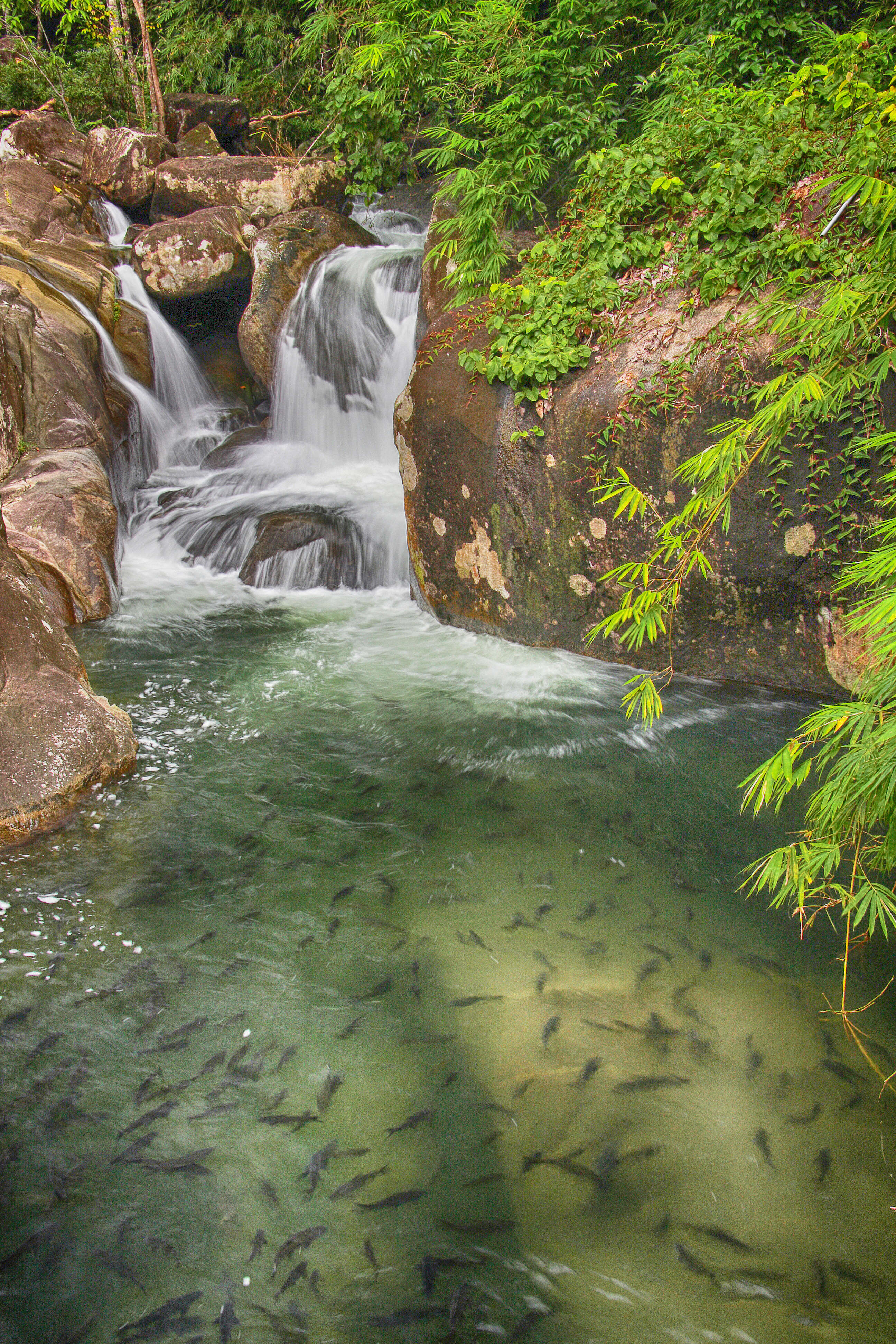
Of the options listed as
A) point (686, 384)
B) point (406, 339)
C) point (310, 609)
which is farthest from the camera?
point (406, 339)

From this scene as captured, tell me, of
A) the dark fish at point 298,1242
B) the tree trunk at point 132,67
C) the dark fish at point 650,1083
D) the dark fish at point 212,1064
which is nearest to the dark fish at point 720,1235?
the dark fish at point 650,1083

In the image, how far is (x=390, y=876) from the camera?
4219 mm

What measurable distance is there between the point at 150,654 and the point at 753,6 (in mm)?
8128

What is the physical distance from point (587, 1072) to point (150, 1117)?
5.54 feet

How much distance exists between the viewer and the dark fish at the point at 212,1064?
3.11 metres

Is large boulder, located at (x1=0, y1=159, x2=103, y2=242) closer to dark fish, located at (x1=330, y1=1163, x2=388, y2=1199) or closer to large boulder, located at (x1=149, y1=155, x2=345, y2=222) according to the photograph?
large boulder, located at (x1=149, y1=155, x2=345, y2=222)

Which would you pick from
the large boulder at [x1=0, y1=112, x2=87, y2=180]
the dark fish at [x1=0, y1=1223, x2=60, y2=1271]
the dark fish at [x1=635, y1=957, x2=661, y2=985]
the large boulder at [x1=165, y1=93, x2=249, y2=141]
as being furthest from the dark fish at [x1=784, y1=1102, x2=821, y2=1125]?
the large boulder at [x1=165, y1=93, x2=249, y2=141]

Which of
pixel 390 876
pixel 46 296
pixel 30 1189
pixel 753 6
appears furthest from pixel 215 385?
pixel 30 1189

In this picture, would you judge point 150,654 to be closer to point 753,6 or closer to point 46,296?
point 46,296

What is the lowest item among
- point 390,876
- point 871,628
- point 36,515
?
point 390,876

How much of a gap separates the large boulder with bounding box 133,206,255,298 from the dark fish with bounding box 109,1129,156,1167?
41.0ft

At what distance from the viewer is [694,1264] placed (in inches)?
98.3

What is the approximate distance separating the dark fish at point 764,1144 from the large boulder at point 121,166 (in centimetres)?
1627

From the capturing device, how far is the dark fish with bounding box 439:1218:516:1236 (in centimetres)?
261
